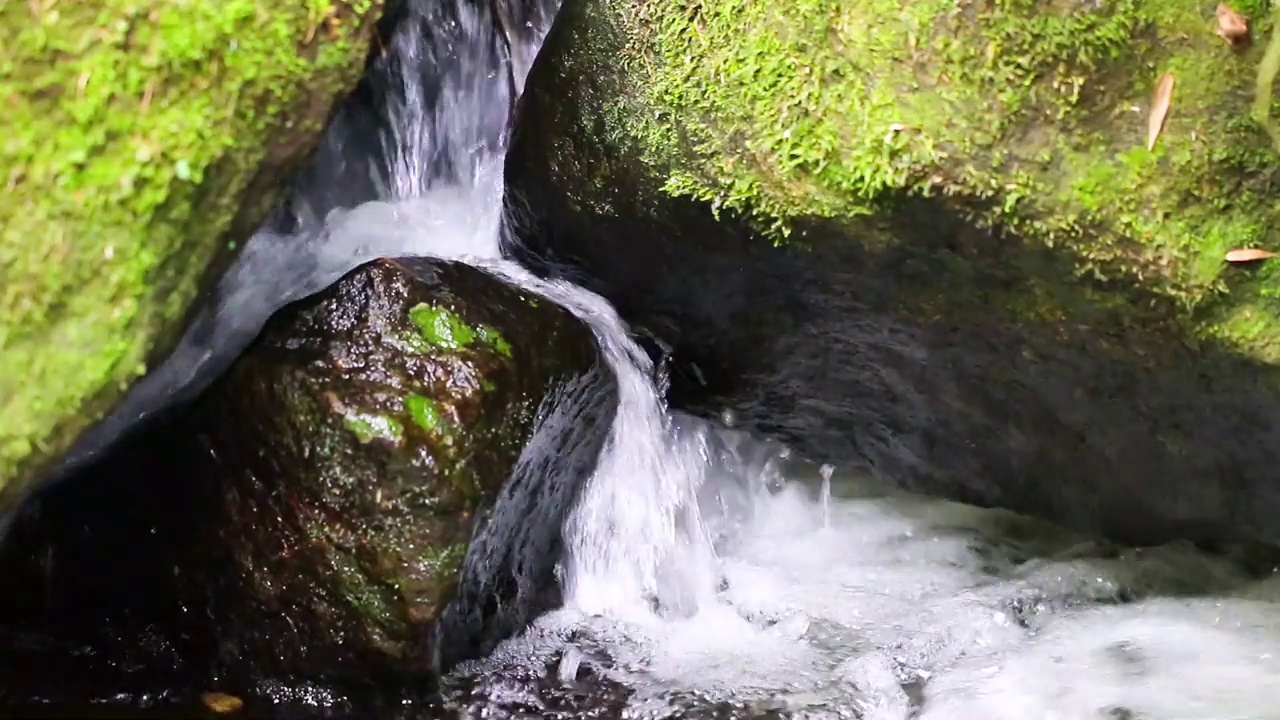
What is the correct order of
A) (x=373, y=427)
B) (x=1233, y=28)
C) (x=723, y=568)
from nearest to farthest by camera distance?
(x=1233, y=28) < (x=373, y=427) < (x=723, y=568)

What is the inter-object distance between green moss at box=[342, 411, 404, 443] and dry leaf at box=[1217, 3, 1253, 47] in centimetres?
247

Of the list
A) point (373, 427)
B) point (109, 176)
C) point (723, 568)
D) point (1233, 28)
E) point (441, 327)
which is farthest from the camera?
point (723, 568)

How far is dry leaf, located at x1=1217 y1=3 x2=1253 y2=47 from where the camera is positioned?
240 centimetres

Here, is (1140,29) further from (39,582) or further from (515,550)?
(39,582)

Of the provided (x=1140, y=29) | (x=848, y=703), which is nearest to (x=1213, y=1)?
(x=1140, y=29)

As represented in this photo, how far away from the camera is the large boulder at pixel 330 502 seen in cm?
277

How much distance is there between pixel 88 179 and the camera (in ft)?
7.09

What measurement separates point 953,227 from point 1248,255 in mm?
737

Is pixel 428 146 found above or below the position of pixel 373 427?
above

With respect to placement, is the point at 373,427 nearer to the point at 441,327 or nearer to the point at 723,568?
the point at 441,327

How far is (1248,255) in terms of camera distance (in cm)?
242

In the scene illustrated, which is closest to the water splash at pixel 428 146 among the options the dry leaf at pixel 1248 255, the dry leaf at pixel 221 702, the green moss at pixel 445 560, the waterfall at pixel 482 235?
the waterfall at pixel 482 235

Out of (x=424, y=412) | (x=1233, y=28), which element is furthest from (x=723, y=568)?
(x=1233, y=28)

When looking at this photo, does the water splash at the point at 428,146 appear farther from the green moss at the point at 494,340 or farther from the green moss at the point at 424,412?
the green moss at the point at 424,412
